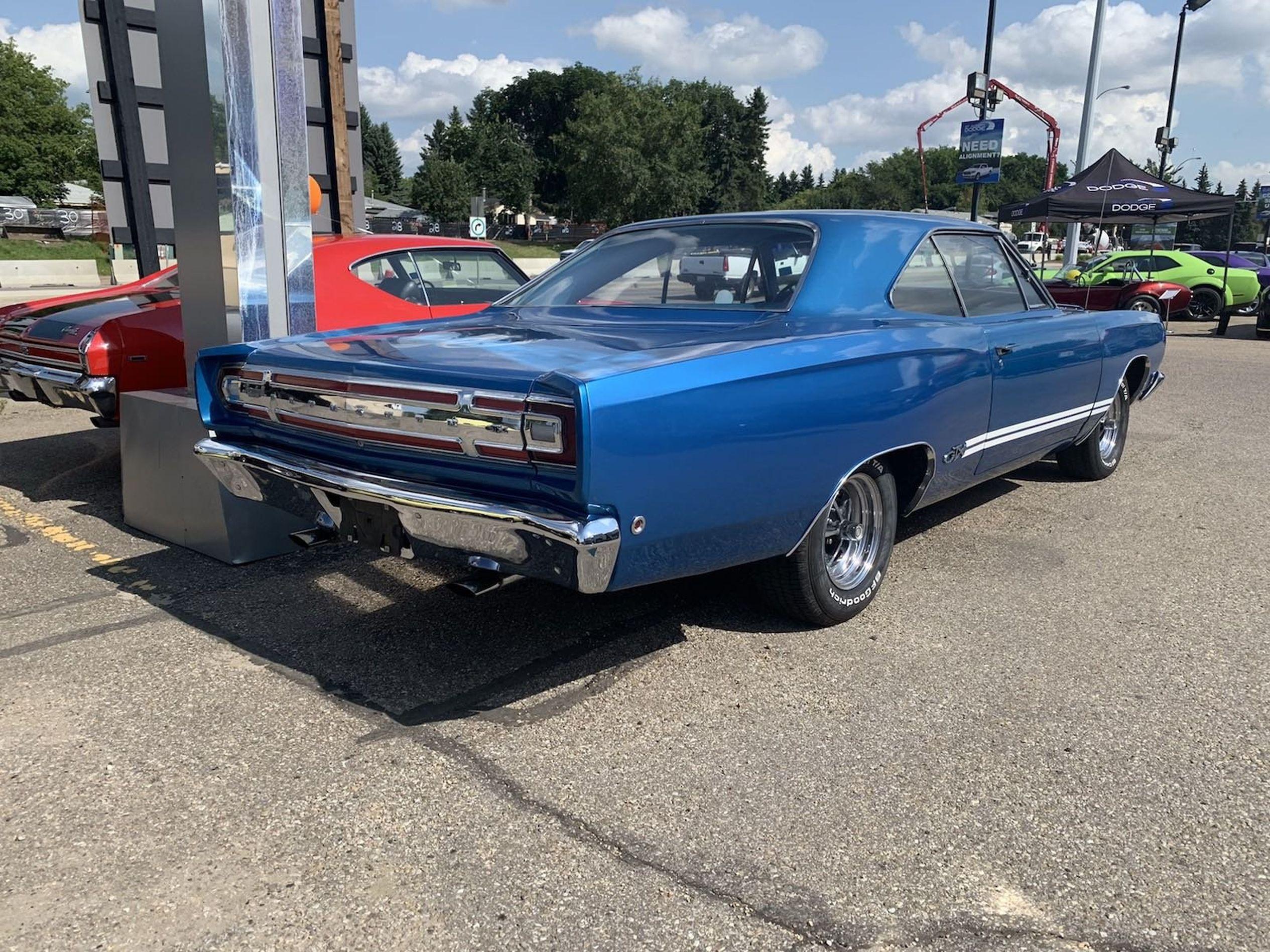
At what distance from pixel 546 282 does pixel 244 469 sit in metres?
1.60

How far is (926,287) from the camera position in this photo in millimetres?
4027

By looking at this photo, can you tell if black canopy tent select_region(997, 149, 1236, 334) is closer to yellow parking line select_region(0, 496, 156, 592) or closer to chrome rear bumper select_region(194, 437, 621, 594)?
yellow parking line select_region(0, 496, 156, 592)

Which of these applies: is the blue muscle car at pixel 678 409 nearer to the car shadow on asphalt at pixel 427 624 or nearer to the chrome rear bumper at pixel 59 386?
the car shadow on asphalt at pixel 427 624

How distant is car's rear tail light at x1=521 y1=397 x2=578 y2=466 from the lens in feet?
8.20

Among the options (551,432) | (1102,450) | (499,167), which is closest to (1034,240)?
(499,167)

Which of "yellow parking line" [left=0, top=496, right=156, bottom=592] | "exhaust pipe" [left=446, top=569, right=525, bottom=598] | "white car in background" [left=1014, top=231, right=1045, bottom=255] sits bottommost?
"yellow parking line" [left=0, top=496, right=156, bottom=592]

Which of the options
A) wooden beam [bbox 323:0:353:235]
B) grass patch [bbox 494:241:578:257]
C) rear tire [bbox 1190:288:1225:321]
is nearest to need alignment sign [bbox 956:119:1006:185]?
rear tire [bbox 1190:288:1225:321]

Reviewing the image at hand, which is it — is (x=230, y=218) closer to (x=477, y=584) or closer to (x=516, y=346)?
(x=516, y=346)

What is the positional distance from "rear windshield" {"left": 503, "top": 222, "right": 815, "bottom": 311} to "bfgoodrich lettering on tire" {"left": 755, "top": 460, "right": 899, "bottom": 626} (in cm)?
74

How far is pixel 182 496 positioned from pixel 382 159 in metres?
103

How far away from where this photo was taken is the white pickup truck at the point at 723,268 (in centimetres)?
373

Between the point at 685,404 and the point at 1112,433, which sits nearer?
the point at 685,404

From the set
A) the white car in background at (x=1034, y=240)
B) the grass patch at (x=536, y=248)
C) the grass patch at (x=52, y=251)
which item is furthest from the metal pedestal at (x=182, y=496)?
the white car in background at (x=1034, y=240)

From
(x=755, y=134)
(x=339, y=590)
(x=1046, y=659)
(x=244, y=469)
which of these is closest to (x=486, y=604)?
(x=339, y=590)
